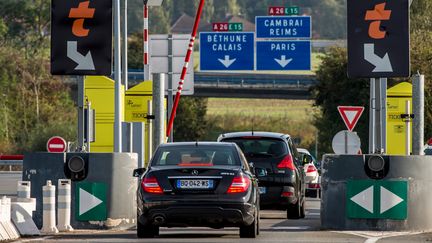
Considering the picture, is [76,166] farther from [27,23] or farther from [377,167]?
[27,23]

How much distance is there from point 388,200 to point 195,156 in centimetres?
306

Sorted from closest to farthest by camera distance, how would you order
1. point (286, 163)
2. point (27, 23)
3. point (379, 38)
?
point (379, 38), point (286, 163), point (27, 23)

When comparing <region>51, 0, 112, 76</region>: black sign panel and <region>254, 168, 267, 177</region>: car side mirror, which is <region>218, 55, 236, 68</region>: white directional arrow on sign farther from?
<region>51, 0, 112, 76</region>: black sign panel

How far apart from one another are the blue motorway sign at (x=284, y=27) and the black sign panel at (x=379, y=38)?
36.5 metres

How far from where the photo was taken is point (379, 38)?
24.6 metres

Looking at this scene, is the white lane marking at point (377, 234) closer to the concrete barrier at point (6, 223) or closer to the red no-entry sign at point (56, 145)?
the concrete barrier at point (6, 223)

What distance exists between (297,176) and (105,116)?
9.85m

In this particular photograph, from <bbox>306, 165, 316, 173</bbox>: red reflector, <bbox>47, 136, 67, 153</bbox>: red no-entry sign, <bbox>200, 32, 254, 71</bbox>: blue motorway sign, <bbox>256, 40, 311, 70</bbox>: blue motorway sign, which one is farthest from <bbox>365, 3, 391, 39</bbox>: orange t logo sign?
<bbox>200, 32, 254, 71</bbox>: blue motorway sign

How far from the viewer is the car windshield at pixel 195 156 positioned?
21.2 meters

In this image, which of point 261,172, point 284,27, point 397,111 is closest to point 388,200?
point 261,172

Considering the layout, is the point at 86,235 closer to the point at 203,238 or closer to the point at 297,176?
the point at 203,238

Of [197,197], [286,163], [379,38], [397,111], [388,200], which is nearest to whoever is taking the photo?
[197,197]

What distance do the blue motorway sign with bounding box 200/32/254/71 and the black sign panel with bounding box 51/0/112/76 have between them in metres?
35.5

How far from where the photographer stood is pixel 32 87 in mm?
98375
